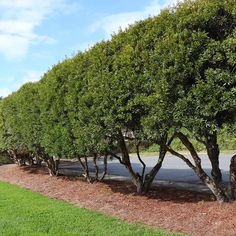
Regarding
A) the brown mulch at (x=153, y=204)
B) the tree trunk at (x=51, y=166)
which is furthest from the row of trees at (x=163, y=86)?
the tree trunk at (x=51, y=166)

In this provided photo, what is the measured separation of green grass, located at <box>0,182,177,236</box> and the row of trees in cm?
151

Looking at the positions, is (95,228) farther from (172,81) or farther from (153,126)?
(172,81)

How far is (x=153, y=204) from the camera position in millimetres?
9328

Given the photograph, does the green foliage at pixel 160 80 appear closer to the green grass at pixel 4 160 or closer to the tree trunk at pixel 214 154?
the tree trunk at pixel 214 154

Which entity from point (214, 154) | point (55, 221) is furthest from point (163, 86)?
point (55, 221)

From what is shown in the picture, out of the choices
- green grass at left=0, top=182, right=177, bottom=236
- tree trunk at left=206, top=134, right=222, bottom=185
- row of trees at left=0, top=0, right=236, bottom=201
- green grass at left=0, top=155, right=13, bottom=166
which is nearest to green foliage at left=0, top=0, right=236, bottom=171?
row of trees at left=0, top=0, right=236, bottom=201

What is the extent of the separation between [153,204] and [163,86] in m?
3.01

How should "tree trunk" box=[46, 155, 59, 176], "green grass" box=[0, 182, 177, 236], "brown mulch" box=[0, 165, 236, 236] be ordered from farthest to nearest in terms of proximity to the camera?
"tree trunk" box=[46, 155, 59, 176] → "green grass" box=[0, 182, 177, 236] → "brown mulch" box=[0, 165, 236, 236]

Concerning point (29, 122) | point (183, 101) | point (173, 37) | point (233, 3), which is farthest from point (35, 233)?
point (29, 122)

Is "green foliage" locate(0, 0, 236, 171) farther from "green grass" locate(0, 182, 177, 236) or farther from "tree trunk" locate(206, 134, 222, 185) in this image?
"green grass" locate(0, 182, 177, 236)

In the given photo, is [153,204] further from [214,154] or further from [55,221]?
[55,221]

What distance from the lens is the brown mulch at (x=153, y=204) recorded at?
7484 millimetres

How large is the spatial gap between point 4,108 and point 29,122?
376 cm

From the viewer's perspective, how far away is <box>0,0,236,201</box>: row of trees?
7074 millimetres
